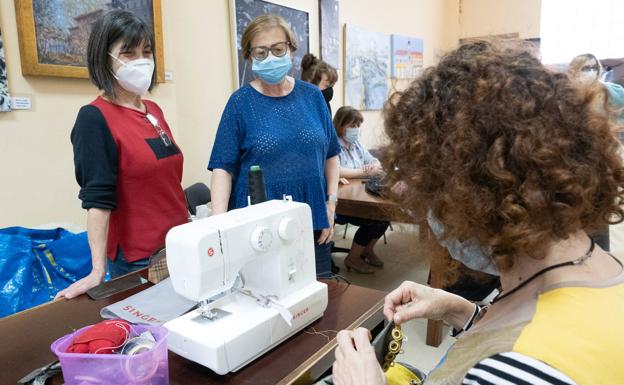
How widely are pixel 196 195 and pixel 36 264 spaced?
38.4 inches

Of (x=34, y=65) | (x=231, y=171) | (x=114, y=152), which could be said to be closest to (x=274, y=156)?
(x=231, y=171)

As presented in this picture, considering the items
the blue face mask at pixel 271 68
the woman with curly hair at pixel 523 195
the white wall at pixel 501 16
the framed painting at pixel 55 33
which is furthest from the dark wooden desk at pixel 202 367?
the white wall at pixel 501 16

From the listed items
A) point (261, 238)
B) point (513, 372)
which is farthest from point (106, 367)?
point (513, 372)

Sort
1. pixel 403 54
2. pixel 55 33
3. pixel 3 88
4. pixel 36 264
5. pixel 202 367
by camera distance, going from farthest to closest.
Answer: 1. pixel 403 54
2. pixel 55 33
3. pixel 3 88
4. pixel 36 264
5. pixel 202 367

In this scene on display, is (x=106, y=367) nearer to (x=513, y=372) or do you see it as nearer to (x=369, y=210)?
(x=513, y=372)

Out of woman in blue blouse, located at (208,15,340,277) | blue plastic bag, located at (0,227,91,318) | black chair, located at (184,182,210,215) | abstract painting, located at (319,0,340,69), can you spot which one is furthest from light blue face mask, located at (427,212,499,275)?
abstract painting, located at (319,0,340,69)

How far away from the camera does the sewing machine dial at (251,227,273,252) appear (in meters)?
0.94

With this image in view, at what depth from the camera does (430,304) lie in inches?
39.0

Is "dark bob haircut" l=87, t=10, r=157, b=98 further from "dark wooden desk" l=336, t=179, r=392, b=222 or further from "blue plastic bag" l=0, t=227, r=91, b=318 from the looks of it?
"dark wooden desk" l=336, t=179, r=392, b=222

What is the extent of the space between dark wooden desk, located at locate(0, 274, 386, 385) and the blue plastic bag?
2.09 feet

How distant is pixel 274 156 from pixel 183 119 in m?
1.51

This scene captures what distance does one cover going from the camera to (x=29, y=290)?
1.63m

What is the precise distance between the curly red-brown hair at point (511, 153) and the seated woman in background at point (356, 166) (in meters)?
2.50

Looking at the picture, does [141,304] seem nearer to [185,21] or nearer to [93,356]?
[93,356]
